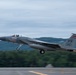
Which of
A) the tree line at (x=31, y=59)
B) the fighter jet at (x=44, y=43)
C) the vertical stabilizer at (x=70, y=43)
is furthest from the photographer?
the tree line at (x=31, y=59)

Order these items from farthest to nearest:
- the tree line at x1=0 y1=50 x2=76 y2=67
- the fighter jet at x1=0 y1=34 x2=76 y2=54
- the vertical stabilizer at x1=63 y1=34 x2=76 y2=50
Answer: the tree line at x1=0 y1=50 x2=76 y2=67, the vertical stabilizer at x1=63 y1=34 x2=76 y2=50, the fighter jet at x1=0 y1=34 x2=76 y2=54

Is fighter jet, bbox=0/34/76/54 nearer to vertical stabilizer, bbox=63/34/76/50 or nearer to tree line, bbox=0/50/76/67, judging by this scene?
vertical stabilizer, bbox=63/34/76/50

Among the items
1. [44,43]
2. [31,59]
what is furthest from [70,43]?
[31,59]

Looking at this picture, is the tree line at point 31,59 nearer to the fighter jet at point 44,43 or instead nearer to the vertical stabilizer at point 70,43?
the fighter jet at point 44,43

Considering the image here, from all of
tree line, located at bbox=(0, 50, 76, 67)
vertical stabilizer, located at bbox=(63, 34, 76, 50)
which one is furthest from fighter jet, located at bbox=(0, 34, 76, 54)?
tree line, located at bbox=(0, 50, 76, 67)

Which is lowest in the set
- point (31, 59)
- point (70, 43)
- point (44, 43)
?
point (31, 59)

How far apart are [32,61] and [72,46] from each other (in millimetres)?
25583

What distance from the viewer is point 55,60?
322ft

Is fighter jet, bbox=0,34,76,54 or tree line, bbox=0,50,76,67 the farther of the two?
tree line, bbox=0,50,76,67

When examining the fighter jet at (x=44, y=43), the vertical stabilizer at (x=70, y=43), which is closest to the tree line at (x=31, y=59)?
the fighter jet at (x=44, y=43)

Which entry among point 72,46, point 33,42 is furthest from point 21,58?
point 72,46

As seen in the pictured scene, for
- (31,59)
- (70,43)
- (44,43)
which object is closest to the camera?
(70,43)

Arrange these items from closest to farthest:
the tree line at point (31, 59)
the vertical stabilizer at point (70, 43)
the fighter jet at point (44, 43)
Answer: the fighter jet at point (44, 43), the vertical stabilizer at point (70, 43), the tree line at point (31, 59)

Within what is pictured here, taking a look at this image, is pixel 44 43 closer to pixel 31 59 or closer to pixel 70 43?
pixel 70 43
